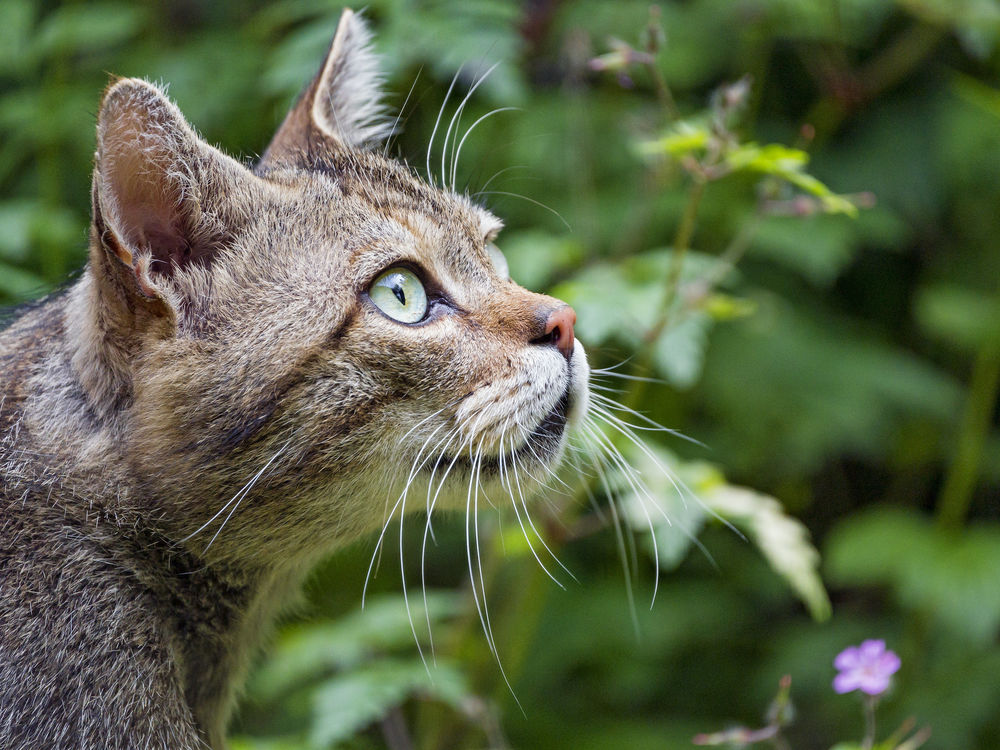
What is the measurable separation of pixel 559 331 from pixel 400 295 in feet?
1.13

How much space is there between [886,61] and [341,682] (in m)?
3.38

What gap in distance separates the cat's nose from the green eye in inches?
10.1

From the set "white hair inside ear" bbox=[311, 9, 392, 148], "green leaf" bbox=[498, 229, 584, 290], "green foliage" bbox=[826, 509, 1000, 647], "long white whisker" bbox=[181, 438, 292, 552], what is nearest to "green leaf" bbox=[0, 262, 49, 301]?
"white hair inside ear" bbox=[311, 9, 392, 148]

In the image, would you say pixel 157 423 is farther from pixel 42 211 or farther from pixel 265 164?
pixel 42 211

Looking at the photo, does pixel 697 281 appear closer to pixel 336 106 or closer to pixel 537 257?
pixel 537 257

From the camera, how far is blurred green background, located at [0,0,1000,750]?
3.44 metres

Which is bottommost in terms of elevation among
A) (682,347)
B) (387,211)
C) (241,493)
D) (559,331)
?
(682,347)

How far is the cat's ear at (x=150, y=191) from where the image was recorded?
1950 millimetres

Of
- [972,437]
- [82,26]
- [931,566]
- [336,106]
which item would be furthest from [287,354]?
[972,437]

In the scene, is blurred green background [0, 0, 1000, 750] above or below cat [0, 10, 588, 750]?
below

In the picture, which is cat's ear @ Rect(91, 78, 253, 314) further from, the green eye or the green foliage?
the green foliage

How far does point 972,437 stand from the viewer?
4105 millimetres

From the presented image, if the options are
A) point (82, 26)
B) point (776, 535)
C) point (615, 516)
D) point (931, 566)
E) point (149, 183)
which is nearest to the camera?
point (149, 183)

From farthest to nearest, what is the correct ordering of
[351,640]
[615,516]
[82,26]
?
1. [82,26]
2. [351,640]
3. [615,516]
